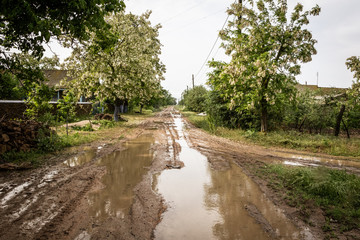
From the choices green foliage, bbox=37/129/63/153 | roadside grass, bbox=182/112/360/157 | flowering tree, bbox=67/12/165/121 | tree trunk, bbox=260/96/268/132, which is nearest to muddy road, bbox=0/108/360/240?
green foliage, bbox=37/129/63/153

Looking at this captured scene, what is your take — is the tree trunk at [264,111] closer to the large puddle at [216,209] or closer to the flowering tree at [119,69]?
the large puddle at [216,209]

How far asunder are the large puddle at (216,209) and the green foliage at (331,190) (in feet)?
3.17

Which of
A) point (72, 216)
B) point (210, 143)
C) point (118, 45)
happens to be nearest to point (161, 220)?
point (72, 216)

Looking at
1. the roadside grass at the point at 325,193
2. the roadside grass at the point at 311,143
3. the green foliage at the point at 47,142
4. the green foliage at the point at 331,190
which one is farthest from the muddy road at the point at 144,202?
the roadside grass at the point at 311,143

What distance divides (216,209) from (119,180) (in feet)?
9.47

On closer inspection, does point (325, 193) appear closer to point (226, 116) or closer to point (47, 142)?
point (47, 142)

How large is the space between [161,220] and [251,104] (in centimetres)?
997

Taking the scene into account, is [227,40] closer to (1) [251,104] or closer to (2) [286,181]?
(1) [251,104]

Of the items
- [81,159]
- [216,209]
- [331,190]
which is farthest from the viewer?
[81,159]

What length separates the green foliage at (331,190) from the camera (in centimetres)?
429

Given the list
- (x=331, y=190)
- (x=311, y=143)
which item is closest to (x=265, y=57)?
(x=311, y=143)

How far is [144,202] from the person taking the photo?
479 centimetres

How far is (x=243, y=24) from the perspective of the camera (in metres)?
12.6

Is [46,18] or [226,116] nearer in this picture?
[46,18]
